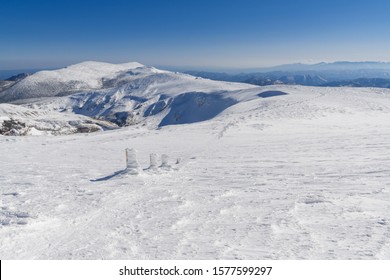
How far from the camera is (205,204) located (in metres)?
9.28

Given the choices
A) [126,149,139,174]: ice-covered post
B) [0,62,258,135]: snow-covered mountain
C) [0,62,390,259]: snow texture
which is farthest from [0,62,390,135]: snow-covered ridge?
[126,149,139,174]: ice-covered post

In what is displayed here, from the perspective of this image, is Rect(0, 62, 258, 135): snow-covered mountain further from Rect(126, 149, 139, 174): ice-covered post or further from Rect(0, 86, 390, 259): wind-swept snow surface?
Rect(126, 149, 139, 174): ice-covered post

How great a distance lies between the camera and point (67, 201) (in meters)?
9.74

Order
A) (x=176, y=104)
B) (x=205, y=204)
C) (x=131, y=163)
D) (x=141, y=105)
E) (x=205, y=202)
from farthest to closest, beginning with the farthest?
(x=141, y=105), (x=176, y=104), (x=131, y=163), (x=205, y=202), (x=205, y=204)

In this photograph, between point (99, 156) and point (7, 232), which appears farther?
point (99, 156)

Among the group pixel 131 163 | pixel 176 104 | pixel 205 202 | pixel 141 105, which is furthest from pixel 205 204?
pixel 141 105

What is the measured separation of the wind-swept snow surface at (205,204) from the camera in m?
6.47

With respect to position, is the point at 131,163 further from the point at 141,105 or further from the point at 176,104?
the point at 141,105

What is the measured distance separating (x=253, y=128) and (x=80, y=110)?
142765mm

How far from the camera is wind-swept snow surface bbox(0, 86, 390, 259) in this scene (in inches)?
255

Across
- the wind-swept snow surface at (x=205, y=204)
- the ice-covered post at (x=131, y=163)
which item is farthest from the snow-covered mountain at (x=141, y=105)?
the ice-covered post at (x=131, y=163)
